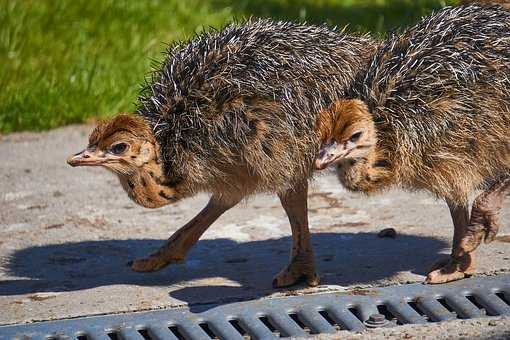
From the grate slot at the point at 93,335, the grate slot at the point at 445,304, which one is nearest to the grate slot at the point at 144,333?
the grate slot at the point at 93,335

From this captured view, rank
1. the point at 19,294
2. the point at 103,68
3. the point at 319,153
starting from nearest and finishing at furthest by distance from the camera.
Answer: the point at 319,153, the point at 19,294, the point at 103,68

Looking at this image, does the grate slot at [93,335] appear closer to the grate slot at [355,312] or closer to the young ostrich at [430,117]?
the grate slot at [355,312]

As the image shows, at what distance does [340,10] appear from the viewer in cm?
1050

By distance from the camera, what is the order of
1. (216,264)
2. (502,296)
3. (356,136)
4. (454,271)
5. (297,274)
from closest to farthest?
(356,136) < (502,296) < (454,271) < (297,274) < (216,264)

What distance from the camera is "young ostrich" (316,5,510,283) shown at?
200 inches

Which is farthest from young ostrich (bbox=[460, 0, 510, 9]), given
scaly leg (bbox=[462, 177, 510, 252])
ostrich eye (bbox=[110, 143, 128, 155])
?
ostrich eye (bbox=[110, 143, 128, 155])

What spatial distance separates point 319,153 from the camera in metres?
4.97

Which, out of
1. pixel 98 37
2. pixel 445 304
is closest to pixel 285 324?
pixel 445 304

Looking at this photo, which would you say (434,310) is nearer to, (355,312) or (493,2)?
(355,312)

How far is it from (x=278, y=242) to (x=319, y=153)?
129 cm

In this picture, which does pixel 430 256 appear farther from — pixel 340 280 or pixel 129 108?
pixel 129 108

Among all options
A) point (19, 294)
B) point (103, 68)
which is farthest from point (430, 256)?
point (103, 68)

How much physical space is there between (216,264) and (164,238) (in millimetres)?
547

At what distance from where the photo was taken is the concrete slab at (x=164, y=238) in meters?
5.46
